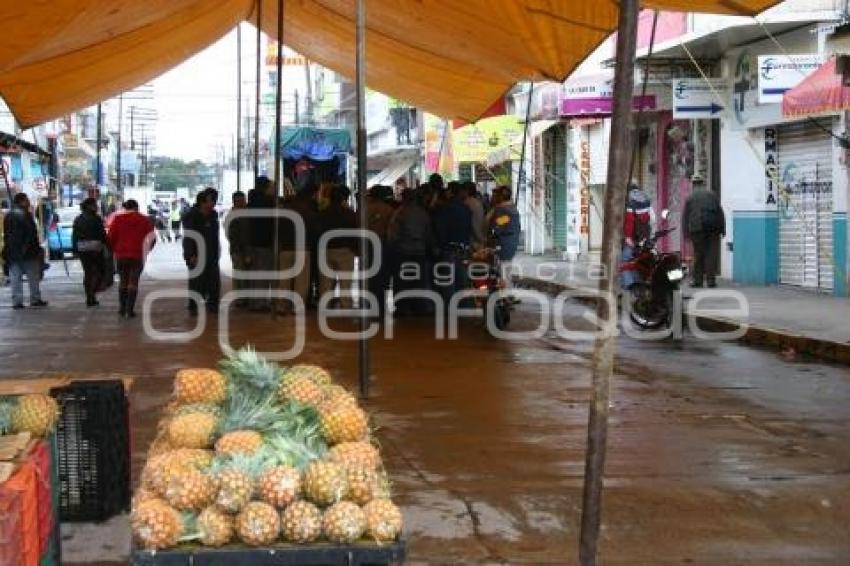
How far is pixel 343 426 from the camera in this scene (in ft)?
13.7

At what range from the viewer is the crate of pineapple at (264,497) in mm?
3633

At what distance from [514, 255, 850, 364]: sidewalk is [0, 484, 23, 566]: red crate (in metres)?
10.9

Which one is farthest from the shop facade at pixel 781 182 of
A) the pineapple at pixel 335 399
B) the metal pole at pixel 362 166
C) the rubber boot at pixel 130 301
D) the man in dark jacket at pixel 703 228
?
the pineapple at pixel 335 399

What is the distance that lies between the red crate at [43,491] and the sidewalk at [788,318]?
33.4 feet

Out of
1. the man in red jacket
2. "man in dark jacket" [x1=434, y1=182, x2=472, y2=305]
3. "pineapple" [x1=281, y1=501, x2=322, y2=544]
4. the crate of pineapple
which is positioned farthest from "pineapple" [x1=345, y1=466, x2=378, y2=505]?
the man in red jacket

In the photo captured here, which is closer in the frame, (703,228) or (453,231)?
(453,231)

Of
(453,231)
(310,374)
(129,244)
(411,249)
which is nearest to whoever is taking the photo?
(310,374)

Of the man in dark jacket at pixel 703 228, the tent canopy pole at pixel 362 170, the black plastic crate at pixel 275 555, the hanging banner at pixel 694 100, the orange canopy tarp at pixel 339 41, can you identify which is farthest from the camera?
the hanging banner at pixel 694 100

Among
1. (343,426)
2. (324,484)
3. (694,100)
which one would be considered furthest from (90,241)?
(324,484)

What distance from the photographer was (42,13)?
11578 mm

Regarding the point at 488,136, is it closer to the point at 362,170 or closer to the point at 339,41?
the point at 339,41

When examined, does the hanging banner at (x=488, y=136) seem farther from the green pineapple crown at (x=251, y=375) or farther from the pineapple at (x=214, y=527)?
the pineapple at (x=214, y=527)

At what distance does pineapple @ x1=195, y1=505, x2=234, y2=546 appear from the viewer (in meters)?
3.65

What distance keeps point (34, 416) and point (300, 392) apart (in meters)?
1.35
